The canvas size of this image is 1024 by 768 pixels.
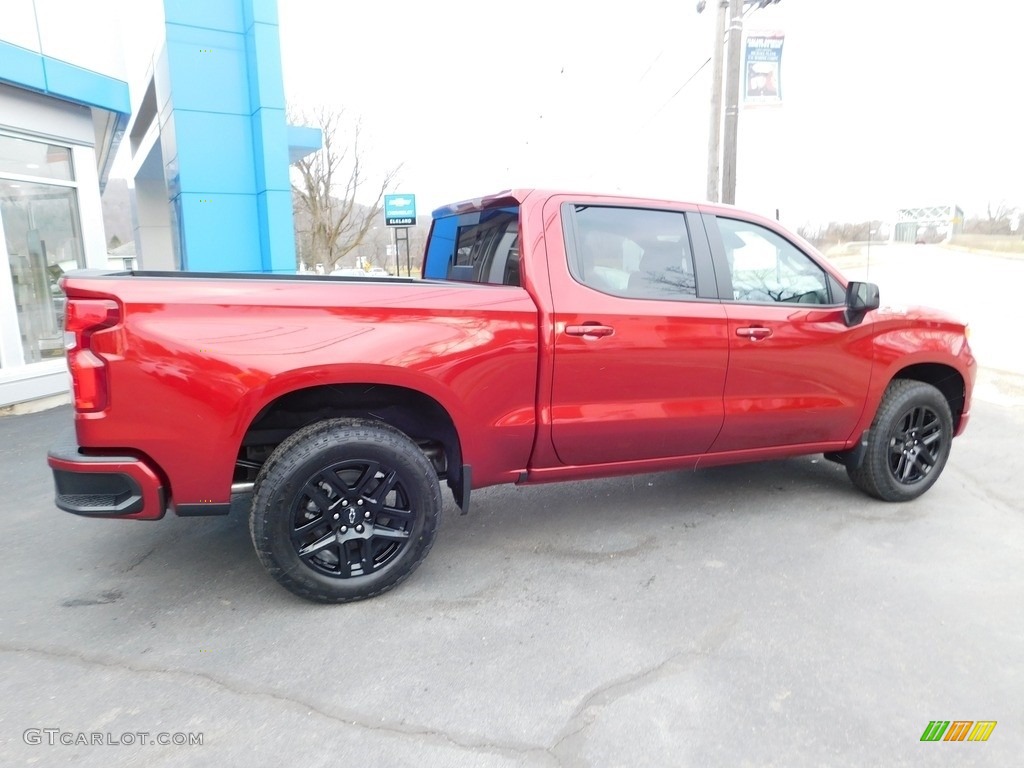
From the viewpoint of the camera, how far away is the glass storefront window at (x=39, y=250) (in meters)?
8.09

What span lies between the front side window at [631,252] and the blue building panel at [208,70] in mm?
9865

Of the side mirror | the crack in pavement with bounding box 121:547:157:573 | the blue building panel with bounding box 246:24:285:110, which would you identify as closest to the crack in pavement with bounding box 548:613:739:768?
the side mirror

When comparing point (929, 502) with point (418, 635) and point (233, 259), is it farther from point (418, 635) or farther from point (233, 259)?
point (233, 259)

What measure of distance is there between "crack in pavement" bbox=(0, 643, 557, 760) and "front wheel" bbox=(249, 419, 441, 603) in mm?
513

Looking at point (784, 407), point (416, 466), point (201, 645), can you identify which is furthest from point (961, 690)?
point (201, 645)

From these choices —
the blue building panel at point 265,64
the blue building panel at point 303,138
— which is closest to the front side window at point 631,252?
the blue building panel at point 265,64

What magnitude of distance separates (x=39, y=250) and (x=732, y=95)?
10.5m

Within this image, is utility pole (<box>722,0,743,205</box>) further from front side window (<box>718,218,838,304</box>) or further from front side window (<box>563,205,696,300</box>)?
front side window (<box>563,205,696,300</box>)

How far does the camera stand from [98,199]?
8977 millimetres

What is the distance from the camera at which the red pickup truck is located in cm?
272

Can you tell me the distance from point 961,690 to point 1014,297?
9807 mm

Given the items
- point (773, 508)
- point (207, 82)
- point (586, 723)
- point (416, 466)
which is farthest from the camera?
point (207, 82)

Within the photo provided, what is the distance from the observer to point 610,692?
2537 millimetres

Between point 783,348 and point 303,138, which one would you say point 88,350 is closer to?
point 783,348
